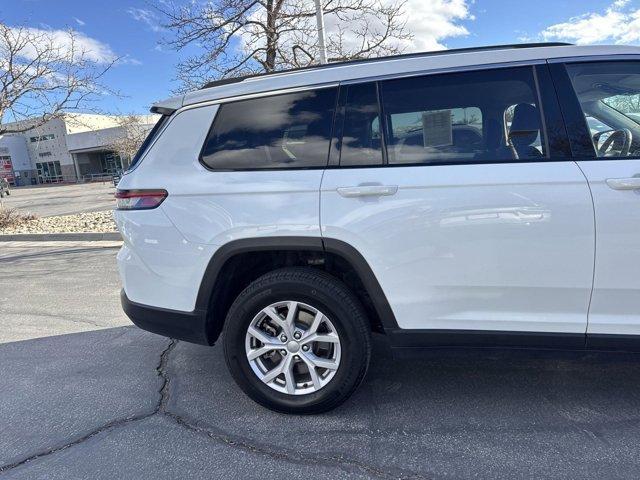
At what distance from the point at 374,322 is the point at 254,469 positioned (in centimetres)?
108

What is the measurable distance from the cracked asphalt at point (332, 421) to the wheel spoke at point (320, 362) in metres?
0.34

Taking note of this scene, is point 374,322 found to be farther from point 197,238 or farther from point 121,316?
point 121,316

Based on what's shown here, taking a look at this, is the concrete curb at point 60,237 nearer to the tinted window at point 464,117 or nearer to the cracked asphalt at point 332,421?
the cracked asphalt at point 332,421

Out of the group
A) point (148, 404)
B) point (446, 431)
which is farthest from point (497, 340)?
point (148, 404)

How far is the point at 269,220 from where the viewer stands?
2359mm

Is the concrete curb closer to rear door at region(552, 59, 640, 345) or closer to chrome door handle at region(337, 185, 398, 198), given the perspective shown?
chrome door handle at region(337, 185, 398, 198)

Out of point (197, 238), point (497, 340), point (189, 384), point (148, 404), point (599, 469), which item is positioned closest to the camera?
point (599, 469)

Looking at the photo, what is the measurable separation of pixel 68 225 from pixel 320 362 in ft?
36.8

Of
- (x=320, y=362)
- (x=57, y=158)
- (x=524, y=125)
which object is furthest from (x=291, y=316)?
(x=57, y=158)

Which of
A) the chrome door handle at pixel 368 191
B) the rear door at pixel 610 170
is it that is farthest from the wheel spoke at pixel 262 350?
the rear door at pixel 610 170

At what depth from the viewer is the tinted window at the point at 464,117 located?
221 centimetres

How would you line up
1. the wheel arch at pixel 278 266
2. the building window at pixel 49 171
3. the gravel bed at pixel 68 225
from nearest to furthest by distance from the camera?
the wheel arch at pixel 278 266 < the gravel bed at pixel 68 225 < the building window at pixel 49 171

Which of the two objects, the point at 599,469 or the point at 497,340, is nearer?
the point at 599,469

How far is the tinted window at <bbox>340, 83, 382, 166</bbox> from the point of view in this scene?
233 centimetres
